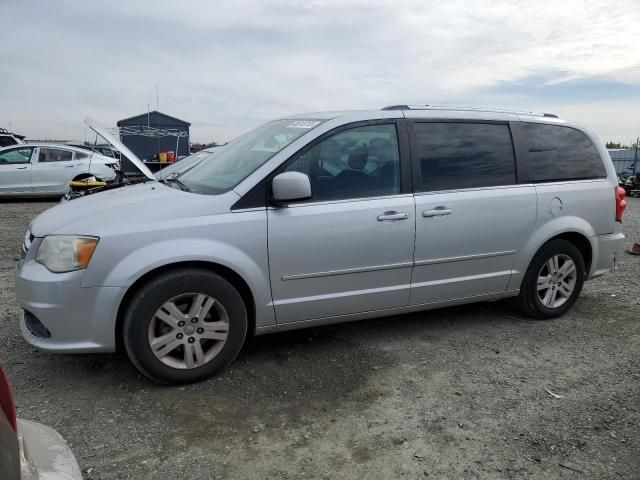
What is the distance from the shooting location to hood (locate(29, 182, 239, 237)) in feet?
10.3

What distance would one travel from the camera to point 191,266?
3273 mm

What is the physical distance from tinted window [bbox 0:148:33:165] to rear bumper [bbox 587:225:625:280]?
12757 mm

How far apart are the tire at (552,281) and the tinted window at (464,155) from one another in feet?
2.42

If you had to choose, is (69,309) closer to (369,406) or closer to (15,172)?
(369,406)

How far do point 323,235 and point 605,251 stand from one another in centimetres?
274

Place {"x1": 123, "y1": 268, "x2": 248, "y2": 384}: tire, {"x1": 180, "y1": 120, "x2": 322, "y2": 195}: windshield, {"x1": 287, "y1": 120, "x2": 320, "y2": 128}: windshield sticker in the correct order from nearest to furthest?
1. {"x1": 123, "y1": 268, "x2": 248, "y2": 384}: tire
2. {"x1": 180, "y1": 120, "x2": 322, "y2": 195}: windshield
3. {"x1": 287, "y1": 120, "x2": 320, "y2": 128}: windshield sticker

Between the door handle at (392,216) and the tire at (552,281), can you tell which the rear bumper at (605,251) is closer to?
the tire at (552,281)

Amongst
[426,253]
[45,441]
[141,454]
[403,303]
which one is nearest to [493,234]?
[426,253]

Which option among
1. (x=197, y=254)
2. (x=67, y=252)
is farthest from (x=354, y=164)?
(x=67, y=252)

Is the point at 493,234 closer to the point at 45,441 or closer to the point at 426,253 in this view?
the point at 426,253

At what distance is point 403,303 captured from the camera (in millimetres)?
3967

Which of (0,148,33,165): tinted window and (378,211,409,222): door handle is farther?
(0,148,33,165): tinted window

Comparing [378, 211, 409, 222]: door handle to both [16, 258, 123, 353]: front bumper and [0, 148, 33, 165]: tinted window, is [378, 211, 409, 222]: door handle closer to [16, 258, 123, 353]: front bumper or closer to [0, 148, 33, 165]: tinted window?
[16, 258, 123, 353]: front bumper

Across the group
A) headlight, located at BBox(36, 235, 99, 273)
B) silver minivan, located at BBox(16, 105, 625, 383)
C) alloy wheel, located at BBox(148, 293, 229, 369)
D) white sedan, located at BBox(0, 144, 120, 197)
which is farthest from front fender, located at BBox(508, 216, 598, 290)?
white sedan, located at BBox(0, 144, 120, 197)
